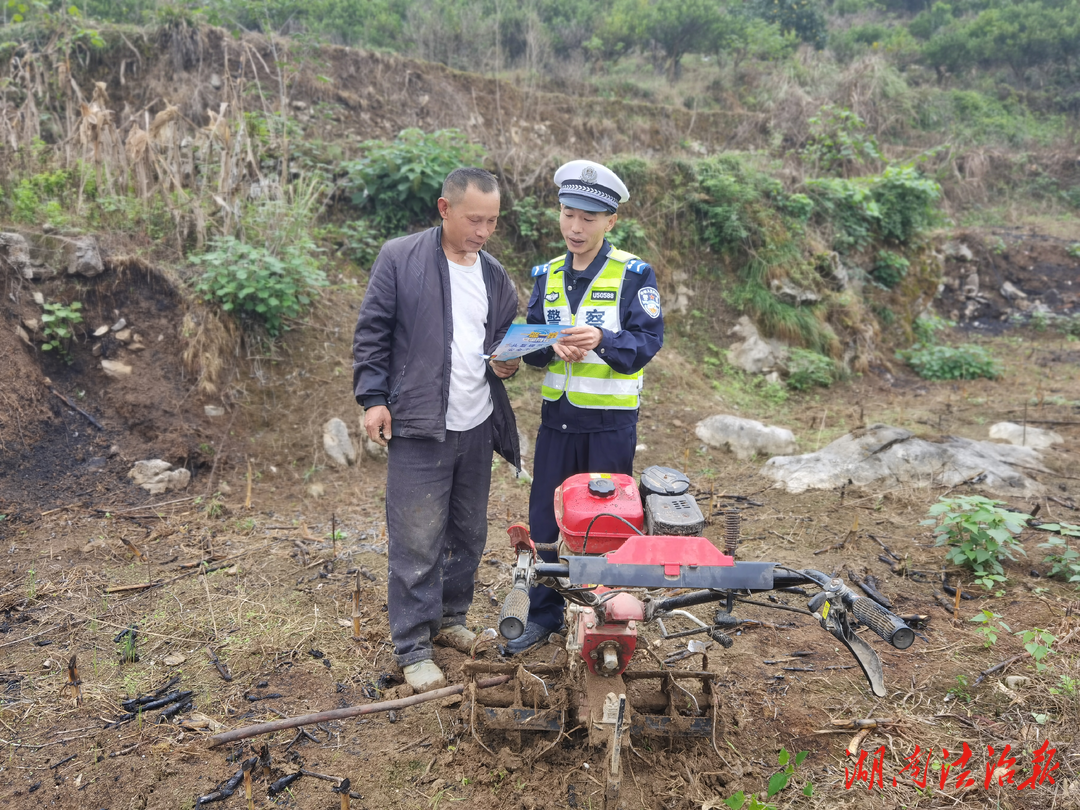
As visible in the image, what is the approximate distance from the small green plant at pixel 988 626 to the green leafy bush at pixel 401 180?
5.78 m

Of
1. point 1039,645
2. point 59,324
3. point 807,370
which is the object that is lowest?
point 807,370

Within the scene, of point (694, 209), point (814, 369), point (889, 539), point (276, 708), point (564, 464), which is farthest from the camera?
point (694, 209)

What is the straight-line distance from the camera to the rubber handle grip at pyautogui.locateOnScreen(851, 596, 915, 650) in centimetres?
170

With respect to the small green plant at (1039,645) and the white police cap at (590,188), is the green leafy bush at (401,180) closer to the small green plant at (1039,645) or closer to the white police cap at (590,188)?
the white police cap at (590,188)

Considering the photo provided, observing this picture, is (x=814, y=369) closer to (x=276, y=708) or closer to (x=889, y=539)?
(x=889, y=539)

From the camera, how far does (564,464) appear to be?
127 inches

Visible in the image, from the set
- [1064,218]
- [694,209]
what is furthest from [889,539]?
[1064,218]

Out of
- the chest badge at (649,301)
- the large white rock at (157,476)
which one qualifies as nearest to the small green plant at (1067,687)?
the chest badge at (649,301)

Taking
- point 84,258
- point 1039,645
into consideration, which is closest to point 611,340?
point 1039,645

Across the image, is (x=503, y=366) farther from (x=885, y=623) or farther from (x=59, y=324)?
(x=59, y=324)

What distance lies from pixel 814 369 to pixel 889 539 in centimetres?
414

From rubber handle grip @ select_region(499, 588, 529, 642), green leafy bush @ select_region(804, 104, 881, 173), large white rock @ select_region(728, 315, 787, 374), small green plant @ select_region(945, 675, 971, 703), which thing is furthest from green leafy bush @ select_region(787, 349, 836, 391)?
rubber handle grip @ select_region(499, 588, 529, 642)

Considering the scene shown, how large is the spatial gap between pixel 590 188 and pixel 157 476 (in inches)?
147

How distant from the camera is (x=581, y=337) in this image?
2.73 meters
